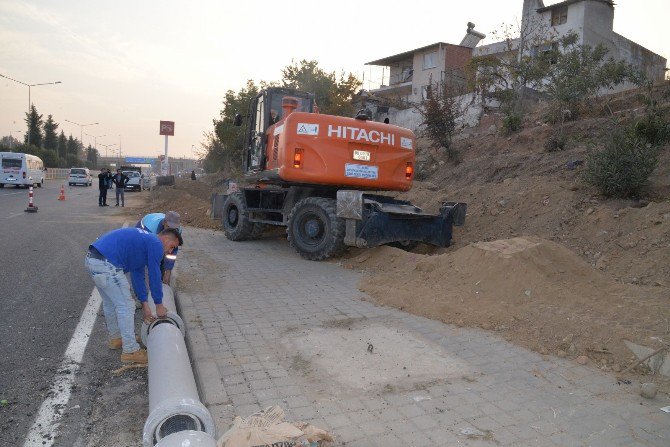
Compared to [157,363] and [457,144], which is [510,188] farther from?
[157,363]

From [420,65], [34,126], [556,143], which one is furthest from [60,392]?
[34,126]

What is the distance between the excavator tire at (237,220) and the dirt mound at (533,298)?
4.70 meters

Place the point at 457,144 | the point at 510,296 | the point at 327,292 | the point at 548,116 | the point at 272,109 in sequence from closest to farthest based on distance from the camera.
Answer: the point at 510,296 → the point at 327,292 → the point at 272,109 → the point at 548,116 → the point at 457,144

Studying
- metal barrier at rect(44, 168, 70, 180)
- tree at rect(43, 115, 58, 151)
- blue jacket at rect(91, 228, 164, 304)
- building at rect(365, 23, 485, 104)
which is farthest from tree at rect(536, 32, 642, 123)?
tree at rect(43, 115, 58, 151)

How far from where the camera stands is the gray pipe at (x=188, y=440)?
2.73m

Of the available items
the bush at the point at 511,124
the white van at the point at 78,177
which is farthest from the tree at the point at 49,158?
the bush at the point at 511,124

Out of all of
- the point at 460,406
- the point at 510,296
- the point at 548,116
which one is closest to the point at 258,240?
the point at 510,296

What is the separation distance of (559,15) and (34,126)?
215 feet

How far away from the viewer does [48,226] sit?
520 inches

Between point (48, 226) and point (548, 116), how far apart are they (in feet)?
48.0

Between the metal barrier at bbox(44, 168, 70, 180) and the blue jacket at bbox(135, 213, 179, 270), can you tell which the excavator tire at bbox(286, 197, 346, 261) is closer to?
the blue jacket at bbox(135, 213, 179, 270)

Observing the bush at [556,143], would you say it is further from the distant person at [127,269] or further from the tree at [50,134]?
the tree at [50,134]

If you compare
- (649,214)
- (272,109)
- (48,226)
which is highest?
(272,109)

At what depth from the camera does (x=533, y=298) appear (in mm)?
5938
